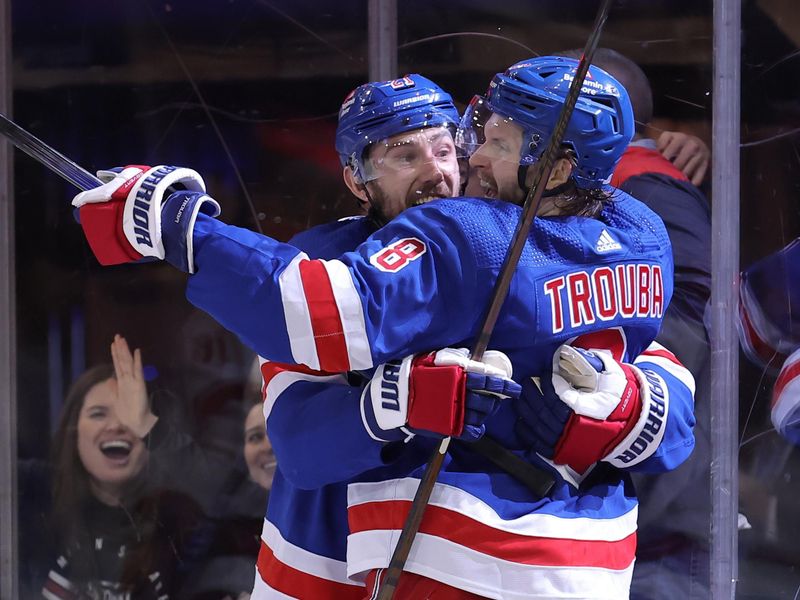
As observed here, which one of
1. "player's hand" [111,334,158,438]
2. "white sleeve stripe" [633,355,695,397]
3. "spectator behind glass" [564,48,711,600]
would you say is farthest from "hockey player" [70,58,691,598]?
"player's hand" [111,334,158,438]

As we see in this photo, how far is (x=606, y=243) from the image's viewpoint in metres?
1.86

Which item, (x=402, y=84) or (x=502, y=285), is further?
(x=402, y=84)

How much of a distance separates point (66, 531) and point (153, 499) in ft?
1.11

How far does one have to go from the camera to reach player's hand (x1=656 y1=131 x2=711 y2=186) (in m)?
3.21

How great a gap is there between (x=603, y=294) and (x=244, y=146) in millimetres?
2072

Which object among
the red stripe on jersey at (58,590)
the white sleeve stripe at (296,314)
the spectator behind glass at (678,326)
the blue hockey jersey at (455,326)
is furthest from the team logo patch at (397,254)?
the red stripe on jersey at (58,590)

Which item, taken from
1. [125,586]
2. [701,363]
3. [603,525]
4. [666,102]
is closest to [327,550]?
[603,525]

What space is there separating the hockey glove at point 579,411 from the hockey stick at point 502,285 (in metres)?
0.16

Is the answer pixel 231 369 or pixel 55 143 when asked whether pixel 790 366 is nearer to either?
pixel 231 369

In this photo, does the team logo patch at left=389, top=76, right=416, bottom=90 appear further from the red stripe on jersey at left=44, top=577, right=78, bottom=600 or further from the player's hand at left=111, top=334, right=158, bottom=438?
the red stripe on jersey at left=44, top=577, right=78, bottom=600

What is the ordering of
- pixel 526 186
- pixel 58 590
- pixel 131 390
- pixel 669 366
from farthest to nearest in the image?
1. pixel 58 590
2. pixel 131 390
3. pixel 669 366
4. pixel 526 186

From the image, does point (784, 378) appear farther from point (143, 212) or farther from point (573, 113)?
point (143, 212)

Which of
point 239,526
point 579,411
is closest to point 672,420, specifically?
point 579,411

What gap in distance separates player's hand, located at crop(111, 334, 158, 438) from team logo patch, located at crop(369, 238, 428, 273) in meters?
2.25
